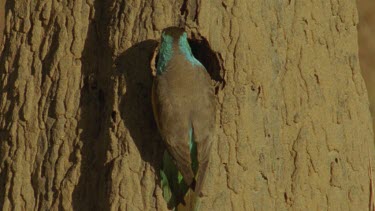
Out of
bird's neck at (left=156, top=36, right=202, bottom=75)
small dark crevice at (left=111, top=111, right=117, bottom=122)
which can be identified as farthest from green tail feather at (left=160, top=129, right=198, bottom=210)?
bird's neck at (left=156, top=36, right=202, bottom=75)

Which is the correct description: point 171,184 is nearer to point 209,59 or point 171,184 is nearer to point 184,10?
point 209,59

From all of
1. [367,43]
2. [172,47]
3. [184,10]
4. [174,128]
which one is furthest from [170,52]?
[367,43]

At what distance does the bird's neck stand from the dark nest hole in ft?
0.38

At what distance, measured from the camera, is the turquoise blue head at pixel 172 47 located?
5.31 metres

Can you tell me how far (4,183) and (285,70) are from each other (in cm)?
145

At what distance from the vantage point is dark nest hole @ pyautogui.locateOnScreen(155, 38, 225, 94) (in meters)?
5.46

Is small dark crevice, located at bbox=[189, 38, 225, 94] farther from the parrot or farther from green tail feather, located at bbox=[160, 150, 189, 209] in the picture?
green tail feather, located at bbox=[160, 150, 189, 209]

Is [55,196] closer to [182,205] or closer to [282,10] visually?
[182,205]

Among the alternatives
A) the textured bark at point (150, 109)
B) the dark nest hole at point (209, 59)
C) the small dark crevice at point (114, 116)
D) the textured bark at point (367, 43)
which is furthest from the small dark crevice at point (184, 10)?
the textured bark at point (367, 43)

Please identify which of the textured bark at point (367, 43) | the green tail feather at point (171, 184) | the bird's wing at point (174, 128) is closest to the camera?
the bird's wing at point (174, 128)

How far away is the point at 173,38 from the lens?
531 centimetres

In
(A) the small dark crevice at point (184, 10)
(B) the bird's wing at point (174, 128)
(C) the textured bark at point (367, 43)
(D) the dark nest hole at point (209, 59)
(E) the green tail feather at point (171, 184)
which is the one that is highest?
(C) the textured bark at point (367, 43)

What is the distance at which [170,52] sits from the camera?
5.36 meters

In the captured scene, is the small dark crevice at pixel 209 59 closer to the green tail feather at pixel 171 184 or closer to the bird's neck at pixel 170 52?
the bird's neck at pixel 170 52
